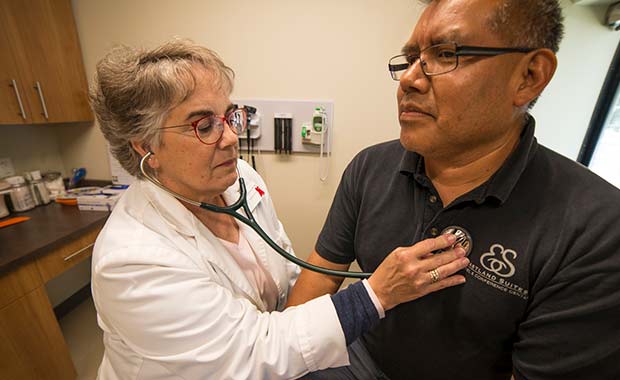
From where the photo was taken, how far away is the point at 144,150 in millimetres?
772

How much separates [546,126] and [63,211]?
295cm

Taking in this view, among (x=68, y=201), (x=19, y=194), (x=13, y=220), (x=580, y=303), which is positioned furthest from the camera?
(x=68, y=201)

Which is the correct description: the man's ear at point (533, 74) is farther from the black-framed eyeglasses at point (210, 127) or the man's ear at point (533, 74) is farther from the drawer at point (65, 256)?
the drawer at point (65, 256)

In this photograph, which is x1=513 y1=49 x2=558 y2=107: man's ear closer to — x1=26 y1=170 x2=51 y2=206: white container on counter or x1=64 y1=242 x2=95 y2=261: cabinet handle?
x1=64 y1=242 x2=95 y2=261: cabinet handle

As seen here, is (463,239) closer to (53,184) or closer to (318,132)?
(318,132)

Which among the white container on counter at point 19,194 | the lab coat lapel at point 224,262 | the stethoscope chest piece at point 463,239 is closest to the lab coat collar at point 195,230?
the lab coat lapel at point 224,262

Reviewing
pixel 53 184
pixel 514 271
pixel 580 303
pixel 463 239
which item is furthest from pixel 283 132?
pixel 53 184

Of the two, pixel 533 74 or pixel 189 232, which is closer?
pixel 533 74

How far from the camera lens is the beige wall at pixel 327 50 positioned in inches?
54.4

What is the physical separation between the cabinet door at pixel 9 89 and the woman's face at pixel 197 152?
1.17m

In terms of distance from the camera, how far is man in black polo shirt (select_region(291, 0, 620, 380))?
0.55 m

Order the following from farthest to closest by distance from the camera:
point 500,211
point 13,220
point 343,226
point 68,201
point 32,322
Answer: point 68,201 → point 13,220 → point 32,322 → point 343,226 → point 500,211

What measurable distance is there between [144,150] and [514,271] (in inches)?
41.3

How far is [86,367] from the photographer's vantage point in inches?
59.7
